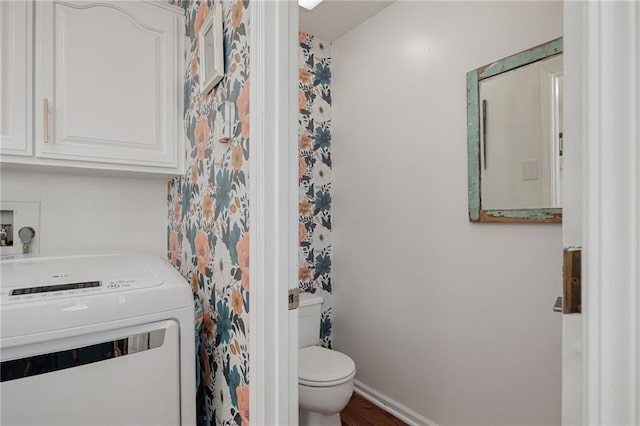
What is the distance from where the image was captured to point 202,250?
56.2 inches

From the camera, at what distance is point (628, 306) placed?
45cm

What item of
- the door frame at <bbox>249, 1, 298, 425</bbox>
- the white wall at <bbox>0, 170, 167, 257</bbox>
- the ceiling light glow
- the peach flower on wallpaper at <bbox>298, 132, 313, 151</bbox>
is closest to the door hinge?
the door frame at <bbox>249, 1, 298, 425</bbox>

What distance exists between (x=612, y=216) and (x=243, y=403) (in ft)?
3.49

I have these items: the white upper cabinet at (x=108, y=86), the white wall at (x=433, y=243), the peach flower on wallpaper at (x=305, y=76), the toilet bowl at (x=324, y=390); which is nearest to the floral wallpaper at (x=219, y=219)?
the white upper cabinet at (x=108, y=86)

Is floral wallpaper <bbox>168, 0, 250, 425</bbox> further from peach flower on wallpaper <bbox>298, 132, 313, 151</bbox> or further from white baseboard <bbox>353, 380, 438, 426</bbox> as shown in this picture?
white baseboard <bbox>353, 380, 438, 426</bbox>

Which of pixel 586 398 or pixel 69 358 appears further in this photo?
pixel 69 358

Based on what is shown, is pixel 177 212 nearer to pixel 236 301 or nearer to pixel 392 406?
pixel 236 301

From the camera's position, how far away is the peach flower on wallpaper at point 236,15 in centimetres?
112

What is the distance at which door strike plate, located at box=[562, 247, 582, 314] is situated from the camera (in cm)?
51

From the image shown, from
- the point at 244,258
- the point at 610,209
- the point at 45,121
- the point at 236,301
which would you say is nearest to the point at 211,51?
the point at 45,121

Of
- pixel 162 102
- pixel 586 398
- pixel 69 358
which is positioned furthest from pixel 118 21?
pixel 586 398

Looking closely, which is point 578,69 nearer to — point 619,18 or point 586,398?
point 619,18

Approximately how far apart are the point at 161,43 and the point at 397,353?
80.6 inches

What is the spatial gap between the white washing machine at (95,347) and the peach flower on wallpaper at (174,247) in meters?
0.45
